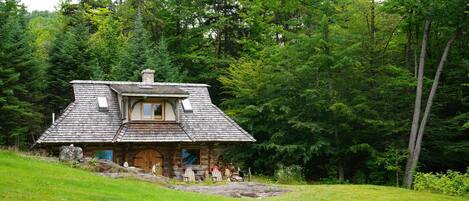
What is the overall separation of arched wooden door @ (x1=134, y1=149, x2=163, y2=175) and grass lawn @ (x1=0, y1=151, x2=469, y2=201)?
836 centimetres

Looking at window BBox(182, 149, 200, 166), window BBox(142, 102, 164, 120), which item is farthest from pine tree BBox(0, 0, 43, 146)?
window BBox(182, 149, 200, 166)

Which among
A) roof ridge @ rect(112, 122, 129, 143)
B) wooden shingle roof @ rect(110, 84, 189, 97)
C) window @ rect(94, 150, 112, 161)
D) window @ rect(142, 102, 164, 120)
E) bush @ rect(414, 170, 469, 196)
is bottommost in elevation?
bush @ rect(414, 170, 469, 196)

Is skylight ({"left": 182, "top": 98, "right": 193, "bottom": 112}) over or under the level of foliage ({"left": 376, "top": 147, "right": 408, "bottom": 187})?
over

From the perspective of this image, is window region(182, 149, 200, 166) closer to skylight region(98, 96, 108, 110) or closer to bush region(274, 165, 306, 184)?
bush region(274, 165, 306, 184)

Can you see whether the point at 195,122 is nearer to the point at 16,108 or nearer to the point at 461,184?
the point at 16,108

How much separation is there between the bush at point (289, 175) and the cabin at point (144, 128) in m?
→ 2.63

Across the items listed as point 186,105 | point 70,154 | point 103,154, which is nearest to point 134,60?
point 186,105

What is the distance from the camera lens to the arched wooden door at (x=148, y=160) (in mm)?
27219

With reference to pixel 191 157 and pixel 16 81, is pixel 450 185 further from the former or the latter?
pixel 16 81

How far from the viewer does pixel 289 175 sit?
28.6 m

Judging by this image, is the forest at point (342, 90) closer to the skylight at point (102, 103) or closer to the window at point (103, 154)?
the skylight at point (102, 103)

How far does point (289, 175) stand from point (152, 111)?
821 cm

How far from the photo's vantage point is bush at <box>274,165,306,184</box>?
92.3 feet

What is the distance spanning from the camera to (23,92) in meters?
32.2
